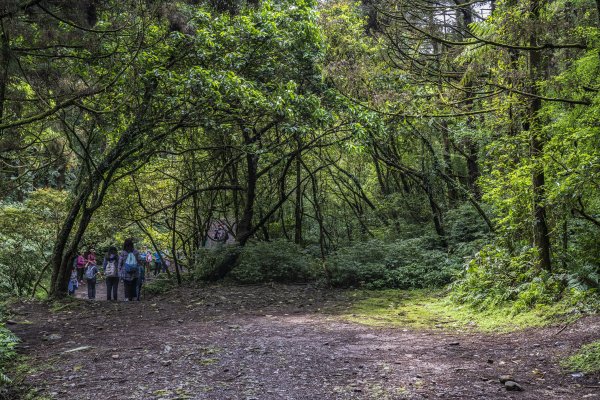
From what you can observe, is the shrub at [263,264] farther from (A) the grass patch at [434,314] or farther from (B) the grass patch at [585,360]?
(B) the grass patch at [585,360]

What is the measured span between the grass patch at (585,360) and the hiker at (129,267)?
9810 millimetres

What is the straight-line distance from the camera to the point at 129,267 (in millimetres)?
11977

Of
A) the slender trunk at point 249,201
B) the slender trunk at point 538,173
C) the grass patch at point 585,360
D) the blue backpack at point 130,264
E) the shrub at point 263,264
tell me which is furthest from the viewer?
the slender trunk at point 249,201

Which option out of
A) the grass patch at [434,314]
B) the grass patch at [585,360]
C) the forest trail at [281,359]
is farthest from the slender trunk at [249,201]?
the grass patch at [585,360]

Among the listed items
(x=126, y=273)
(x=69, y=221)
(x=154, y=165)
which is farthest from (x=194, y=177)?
(x=69, y=221)

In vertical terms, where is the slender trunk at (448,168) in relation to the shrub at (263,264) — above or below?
above

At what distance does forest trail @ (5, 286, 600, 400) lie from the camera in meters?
4.31

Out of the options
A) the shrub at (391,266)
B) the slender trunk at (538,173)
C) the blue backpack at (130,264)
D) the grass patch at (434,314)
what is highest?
the slender trunk at (538,173)

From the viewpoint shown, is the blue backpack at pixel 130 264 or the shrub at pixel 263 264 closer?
the blue backpack at pixel 130 264

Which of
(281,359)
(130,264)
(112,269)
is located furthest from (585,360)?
(112,269)

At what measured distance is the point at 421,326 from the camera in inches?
307

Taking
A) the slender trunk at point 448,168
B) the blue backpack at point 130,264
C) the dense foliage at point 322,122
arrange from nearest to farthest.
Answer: the dense foliage at point 322,122 → the blue backpack at point 130,264 → the slender trunk at point 448,168

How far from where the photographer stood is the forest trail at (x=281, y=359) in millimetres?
4312

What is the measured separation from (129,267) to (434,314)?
24.4 ft
